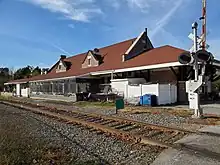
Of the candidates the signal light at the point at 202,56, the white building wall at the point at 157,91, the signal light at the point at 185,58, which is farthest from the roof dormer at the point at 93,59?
the signal light at the point at 202,56

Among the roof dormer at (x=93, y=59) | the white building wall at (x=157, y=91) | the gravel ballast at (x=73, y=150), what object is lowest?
the gravel ballast at (x=73, y=150)

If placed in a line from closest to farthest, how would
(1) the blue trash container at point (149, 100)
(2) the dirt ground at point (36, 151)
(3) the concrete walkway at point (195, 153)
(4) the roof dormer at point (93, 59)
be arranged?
(3) the concrete walkway at point (195, 153) → (2) the dirt ground at point (36, 151) → (1) the blue trash container at point (149, 100) → (4) the roof dormer at point (93, 59)

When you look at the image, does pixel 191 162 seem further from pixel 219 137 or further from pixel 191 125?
pixel 191 125

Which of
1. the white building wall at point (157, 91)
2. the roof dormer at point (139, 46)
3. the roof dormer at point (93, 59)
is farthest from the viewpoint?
the roof dormer at point (93, 59)

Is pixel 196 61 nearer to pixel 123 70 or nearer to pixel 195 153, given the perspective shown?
pixel 195 153

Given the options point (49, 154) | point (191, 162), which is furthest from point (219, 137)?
point (49, 154)

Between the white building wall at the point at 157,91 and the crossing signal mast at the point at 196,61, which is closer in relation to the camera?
the crossing signal mast at the point at 196,61

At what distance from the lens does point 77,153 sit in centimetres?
665

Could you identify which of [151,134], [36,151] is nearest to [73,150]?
[36,151]

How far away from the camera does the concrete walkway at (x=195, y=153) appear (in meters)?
5.61

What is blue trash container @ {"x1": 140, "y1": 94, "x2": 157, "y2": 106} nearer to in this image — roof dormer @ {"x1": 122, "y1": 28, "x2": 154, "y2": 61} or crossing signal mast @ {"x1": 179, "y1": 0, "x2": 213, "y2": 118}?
crossing signal mast @ {"x1": 179, "y1": 0, "x2": 213, "y2": 118}

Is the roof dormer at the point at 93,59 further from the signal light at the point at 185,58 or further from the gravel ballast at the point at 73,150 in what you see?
the gravel ballast at the point at 73,150

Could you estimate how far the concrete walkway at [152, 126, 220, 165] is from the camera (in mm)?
5613

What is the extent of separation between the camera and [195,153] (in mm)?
6215
